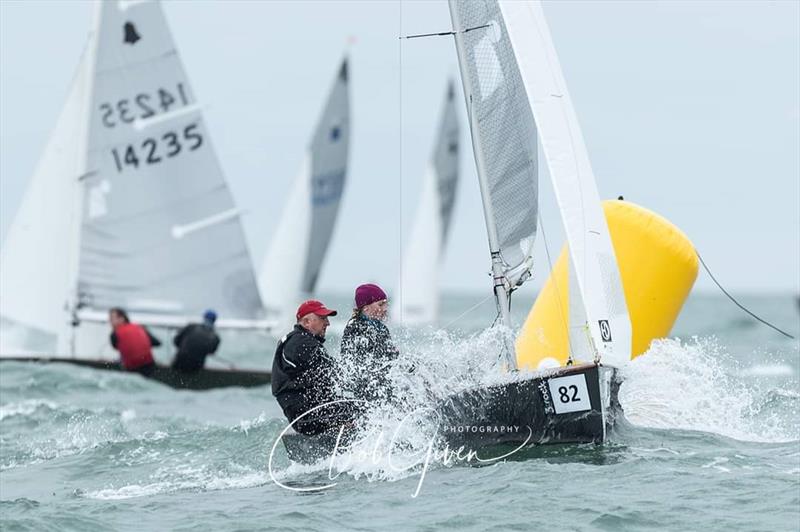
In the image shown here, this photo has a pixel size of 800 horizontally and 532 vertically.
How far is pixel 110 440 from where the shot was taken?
1002 cm

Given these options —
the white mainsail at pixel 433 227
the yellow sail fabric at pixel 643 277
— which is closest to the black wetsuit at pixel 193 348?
the yellow sail fabric at pixel 643 277

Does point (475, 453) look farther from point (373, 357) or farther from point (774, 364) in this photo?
point (774, 364)

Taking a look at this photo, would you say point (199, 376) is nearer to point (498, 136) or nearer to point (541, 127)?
point (498, 136)

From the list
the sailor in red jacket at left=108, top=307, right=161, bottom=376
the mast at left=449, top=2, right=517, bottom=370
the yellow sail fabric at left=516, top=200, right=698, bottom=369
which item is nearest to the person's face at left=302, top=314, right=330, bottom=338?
the mast at left=449, top=2, right=517, bottom=370

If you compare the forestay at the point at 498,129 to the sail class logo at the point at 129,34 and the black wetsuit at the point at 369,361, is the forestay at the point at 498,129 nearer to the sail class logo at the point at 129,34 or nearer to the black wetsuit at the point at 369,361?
the black wetsuit at the point at 369,361

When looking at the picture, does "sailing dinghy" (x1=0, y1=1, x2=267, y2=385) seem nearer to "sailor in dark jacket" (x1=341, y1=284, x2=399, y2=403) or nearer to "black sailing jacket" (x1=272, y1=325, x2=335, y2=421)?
"black sailing jacket" (x1=272, y1=325, x2=335, y2=421)

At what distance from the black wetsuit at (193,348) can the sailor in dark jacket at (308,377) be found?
712 centimetres

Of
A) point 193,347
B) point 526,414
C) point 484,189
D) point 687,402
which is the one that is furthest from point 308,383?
point 193,347

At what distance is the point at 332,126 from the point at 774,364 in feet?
29.7

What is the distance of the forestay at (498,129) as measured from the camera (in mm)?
8406

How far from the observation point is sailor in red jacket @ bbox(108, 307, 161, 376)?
14781 millimetres

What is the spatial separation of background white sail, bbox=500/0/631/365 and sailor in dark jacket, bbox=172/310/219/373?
7.43m

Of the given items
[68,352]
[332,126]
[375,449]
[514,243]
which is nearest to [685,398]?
[514,243]

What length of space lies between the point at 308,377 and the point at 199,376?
734 cm
